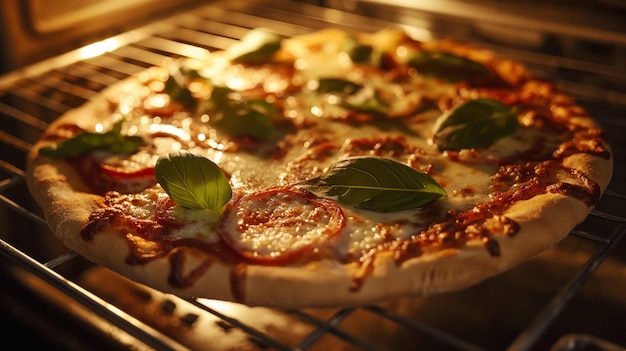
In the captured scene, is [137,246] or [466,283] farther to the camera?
[137,246]

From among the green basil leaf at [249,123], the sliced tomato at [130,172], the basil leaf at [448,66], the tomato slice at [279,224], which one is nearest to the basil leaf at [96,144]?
the sliced tomato at [130,172]

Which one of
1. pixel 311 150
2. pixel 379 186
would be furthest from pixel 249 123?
pixel 379 186

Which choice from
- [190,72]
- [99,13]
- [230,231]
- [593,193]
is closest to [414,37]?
[190,72]

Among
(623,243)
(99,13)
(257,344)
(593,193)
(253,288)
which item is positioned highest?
(99,13)

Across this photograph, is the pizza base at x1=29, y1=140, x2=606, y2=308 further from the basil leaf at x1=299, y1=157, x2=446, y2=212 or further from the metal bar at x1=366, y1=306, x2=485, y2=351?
the basil leaf at x1=299, y1=157, x2=446, y2=212

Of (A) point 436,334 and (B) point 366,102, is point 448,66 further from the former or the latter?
(A) point 436,334

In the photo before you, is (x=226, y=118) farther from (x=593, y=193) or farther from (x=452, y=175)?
(x=593, y=193)
